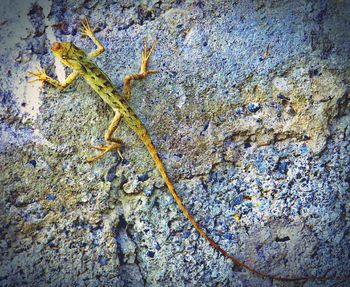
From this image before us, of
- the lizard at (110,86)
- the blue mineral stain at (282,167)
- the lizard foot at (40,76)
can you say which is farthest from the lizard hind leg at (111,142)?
the blue mineral stain at (282,167)

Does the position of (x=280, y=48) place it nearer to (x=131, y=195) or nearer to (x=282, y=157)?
(x=282, y=157)

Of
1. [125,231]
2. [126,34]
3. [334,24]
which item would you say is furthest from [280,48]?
[125,231]

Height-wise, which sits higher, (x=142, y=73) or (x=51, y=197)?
(x=142, y=73)

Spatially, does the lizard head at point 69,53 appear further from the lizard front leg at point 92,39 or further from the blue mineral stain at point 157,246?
the blue mineral stain at point 157,246

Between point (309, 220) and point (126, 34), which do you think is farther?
point (126, 34)

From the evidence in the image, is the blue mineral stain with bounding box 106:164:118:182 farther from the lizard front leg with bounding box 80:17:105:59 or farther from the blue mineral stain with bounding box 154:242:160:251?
the lizard front leg with bounding box 80:17:105:59

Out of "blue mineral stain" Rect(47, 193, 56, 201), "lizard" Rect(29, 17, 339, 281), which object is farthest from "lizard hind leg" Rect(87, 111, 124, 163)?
"blue mineral stain" Rect(47, 193, 56, 201)

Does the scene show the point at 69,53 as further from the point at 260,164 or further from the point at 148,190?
the point at 260,164

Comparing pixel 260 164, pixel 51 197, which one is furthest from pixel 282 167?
pixel 51 197
